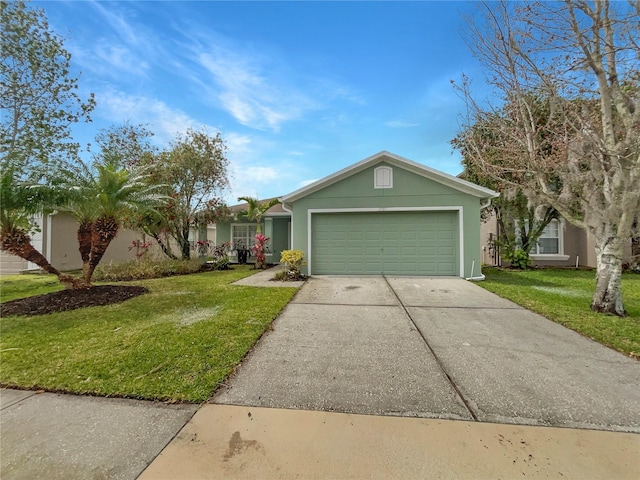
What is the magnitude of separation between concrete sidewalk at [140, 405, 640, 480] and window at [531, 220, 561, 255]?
1495cm

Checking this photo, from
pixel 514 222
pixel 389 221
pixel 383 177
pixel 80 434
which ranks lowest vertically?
pixel 80 434

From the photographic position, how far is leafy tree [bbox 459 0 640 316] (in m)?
5.26

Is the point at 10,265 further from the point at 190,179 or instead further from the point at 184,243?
the point at 190,179

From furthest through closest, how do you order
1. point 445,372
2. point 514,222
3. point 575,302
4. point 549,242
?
point 549,242, point 514,222, point 575,302, point 445,372

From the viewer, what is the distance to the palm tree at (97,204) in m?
7.22

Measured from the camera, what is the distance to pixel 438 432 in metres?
2.35

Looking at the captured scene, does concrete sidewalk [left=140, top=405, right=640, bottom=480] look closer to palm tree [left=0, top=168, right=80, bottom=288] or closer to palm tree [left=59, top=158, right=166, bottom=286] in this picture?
palm tree [left=59, top=158, right=166, bottom=286]

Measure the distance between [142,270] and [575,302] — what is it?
1355 centimetres

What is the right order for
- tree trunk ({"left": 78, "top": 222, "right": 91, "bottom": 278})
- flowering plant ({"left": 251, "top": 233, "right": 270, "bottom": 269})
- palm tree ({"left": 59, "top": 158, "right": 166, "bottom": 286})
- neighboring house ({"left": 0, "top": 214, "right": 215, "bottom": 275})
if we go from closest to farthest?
palm tree ({"left": 59, "top": 158, "right": 166, "bottom": 286}) → tree trunk ({"left": 78, "top": 222, "right": 91, "bottom": 278}) → flowering plant ({"left": 251, "top": 233, "right": 270, "bottom": 269}) → neighboring house ({"left": 0, "top": 214, "right": 215, "bottom": 275})

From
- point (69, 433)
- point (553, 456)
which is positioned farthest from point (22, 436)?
point (553, 456)

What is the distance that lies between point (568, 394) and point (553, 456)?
1.14 metres

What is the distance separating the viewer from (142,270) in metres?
11.2

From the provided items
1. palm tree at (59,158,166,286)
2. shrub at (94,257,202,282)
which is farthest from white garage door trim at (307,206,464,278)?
shrub at (94,257,202,282)

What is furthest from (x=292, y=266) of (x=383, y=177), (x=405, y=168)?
(x=405, y=168)
